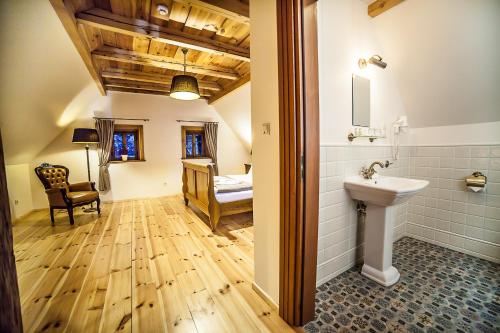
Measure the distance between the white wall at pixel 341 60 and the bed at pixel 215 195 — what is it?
5.71 ft

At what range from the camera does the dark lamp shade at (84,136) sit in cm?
364

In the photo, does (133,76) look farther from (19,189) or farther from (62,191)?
(19,189)

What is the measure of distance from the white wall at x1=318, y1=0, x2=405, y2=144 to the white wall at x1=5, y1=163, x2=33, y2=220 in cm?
Result: 492

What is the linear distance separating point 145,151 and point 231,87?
2.57 m

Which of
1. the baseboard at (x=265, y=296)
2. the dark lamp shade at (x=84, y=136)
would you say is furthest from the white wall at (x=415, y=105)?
the dark lamp shade at (x=84, y=136)

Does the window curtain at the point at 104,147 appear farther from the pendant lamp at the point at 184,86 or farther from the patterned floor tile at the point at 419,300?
the patterned floor tile at the point at 419,300

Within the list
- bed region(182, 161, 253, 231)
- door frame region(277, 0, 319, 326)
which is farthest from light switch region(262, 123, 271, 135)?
bed region(182, 161, 253, 231)

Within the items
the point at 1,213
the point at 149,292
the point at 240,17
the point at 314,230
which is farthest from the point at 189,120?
the point at 1,213

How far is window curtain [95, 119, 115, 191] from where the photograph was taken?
4.28 meters

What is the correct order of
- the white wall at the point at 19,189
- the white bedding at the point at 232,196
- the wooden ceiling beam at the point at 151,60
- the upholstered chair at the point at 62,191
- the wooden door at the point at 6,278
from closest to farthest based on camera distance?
1. the wooden door at the point at 6,278
2. the wooden ceiling beam at the point at 151,60
3. the white bedding at the point at 232,196
4. the upholstered chair at the point at 62,191
5. the white wall at the point at 19,189

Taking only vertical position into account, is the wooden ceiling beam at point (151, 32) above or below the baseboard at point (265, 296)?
above

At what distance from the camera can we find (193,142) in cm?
546

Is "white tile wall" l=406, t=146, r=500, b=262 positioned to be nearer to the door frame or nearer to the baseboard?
the door frame

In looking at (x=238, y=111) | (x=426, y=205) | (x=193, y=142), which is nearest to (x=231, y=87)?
(x=238, y=111)
